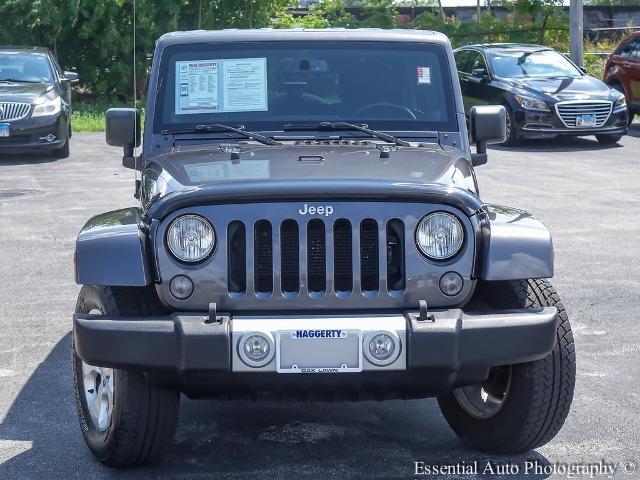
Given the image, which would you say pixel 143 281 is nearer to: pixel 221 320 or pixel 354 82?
pixel 221 320

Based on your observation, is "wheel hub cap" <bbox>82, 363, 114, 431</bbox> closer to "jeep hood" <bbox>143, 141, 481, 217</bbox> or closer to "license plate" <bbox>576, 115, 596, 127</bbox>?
"jeep hood" <bbox>143, 141, 481, 217</bbox>

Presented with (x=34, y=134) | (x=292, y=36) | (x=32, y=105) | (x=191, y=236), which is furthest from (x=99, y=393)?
(x=32, y=105)

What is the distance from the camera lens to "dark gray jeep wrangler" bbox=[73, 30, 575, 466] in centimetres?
455

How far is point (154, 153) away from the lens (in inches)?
237

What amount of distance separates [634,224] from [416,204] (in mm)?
7327

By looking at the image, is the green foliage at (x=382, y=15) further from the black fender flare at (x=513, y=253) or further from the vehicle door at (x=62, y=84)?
the black fender flare at (x=513, y=253)

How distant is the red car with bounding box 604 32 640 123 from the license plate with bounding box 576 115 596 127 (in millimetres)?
2703

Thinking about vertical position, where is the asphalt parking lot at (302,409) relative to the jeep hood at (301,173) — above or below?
below

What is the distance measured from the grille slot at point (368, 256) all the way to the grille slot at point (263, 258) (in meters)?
0.35

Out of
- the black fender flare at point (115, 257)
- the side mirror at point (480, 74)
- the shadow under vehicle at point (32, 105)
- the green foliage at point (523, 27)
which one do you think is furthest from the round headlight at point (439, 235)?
the green foliage at point (523, 27)

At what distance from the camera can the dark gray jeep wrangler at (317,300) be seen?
4.55m

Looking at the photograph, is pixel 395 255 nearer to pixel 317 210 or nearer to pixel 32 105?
pixel 317 210

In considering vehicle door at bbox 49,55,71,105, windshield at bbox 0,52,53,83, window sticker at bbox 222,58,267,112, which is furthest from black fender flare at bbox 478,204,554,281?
windshield at bbox 0,52,53,83

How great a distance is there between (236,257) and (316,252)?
31 cm
